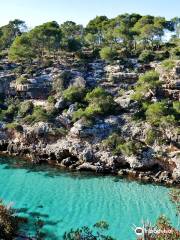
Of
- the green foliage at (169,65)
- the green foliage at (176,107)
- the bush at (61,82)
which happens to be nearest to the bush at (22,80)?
the bush at (61,82)

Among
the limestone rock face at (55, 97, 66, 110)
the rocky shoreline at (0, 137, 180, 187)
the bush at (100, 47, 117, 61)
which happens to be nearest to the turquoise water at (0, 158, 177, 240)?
the rocky shoreline at (0, 137, 180, 187)

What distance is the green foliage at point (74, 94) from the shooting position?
2406 inches

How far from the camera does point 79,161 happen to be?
51.6 metres

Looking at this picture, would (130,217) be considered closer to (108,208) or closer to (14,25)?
(108,208)

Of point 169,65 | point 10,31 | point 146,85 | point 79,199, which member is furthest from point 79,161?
point 10,31

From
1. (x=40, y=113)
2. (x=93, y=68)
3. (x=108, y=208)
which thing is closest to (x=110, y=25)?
(x=93, y=68)

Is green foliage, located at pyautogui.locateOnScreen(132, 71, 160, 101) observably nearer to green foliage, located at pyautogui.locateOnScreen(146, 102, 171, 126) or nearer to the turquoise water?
green foliage, located at pyautogui.locateOnScreen(146, 102, 171, 126)

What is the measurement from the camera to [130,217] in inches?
1393

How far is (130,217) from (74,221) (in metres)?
5.18

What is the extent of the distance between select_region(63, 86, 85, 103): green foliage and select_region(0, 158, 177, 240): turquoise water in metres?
14.7

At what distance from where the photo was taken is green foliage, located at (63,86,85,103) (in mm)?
61125

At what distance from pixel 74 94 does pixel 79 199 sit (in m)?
24.9

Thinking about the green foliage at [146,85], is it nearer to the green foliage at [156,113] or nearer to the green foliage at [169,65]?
the green foliage at [169,65]

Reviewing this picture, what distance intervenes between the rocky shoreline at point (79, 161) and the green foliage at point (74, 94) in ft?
32.5
